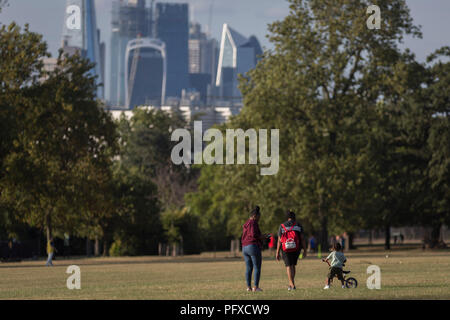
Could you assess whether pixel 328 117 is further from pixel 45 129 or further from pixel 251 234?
pixel 251 234

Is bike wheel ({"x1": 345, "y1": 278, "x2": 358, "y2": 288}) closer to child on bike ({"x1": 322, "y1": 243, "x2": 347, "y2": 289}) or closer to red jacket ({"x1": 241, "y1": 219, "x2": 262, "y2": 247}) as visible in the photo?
child on bike ({"x1": 322, "y1": 243, "x2": 347, "y2": 289})

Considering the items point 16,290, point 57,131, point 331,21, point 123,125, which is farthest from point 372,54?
point 123,125

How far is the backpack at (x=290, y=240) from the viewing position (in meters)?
23.1

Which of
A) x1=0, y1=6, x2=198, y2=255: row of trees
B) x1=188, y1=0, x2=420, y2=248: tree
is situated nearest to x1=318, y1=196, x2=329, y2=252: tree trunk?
x1=188, y1=0, x2=420, y2=248: tree

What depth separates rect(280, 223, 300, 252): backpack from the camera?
2306 cm

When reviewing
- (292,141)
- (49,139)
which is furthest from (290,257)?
(292,141)

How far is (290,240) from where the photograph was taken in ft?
75.7

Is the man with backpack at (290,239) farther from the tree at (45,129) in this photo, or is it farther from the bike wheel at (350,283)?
the tree at (45,129)

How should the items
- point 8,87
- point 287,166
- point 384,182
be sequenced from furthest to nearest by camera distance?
1. point 384,182
2. point 287,166
3. point 8,87

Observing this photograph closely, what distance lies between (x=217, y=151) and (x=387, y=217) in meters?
15.4

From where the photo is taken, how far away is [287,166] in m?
66.5

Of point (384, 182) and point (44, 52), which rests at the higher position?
Answer: point (44, 52)

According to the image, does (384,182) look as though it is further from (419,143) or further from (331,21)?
(331,21)

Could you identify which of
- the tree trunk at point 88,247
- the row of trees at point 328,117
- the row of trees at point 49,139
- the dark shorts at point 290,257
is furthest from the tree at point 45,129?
the dark shorts at point 290,257
